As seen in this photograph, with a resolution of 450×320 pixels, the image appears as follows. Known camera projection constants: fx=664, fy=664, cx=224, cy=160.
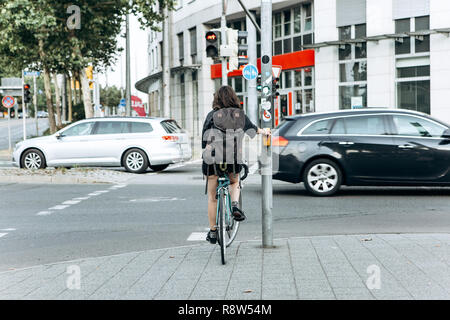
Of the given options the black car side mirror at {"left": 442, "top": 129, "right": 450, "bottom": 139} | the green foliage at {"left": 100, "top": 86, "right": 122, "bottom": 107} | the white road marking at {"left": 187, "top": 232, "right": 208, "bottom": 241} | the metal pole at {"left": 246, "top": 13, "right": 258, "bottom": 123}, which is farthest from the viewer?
the green foliage at {"left": 100, "top": 86, "right": 122, "bottom": 107}

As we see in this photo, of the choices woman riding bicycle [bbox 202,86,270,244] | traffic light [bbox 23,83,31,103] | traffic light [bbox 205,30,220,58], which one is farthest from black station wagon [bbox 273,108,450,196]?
traffic light [bbox 23,83,31,103]

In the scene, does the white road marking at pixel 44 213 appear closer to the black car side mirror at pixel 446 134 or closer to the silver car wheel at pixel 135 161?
the black car side mirror at pixel 446 134

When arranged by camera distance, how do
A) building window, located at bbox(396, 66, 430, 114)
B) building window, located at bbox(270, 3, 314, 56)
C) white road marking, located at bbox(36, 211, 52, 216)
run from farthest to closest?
1. building window, located at bbox(270, 3, 314, 56)
2. building window, located at bbox(396, 66, 430, 114)
3. white road marking, located at bbox(36, 211, 52, 216)

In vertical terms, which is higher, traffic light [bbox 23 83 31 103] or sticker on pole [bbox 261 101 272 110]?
traffic light [bbox 23 83 31 103]

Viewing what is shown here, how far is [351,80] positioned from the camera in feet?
103

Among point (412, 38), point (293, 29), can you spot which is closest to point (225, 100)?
point (412, 38)

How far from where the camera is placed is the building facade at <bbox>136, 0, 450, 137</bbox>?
28.0m

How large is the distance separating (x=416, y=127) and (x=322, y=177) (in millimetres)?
1933

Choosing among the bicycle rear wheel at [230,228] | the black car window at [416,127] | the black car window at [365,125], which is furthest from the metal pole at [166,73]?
the bicycle rear wheel at [230,228]

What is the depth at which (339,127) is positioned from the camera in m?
12.2

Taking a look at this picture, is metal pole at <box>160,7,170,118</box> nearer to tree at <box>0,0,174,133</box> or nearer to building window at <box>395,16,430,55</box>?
tree at <box>0,0,174,133</box>

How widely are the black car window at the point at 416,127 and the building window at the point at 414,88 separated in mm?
17110

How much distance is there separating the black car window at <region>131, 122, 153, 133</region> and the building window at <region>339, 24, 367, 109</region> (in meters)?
14.6

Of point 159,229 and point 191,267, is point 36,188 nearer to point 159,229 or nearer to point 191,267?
point 159,229
